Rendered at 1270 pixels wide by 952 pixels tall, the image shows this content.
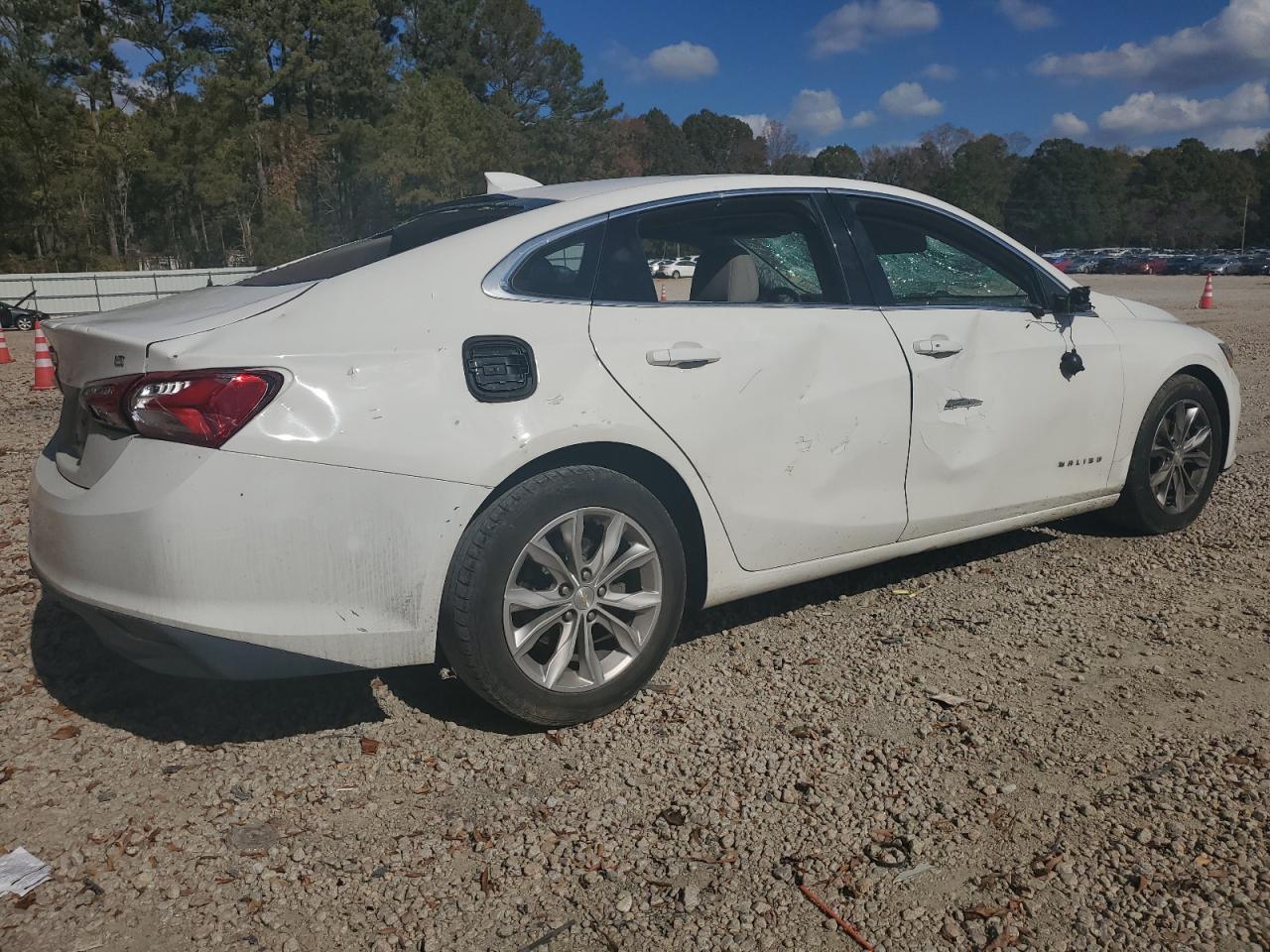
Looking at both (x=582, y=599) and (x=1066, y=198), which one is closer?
(x=582, y=599)

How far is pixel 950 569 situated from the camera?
466cm

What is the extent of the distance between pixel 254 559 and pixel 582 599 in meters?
0.92

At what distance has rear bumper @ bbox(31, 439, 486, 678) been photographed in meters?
2.60

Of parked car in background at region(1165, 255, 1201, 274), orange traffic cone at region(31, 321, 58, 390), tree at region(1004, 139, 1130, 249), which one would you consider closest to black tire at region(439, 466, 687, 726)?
orange traffic cone at region(31, 321, 58, 390)

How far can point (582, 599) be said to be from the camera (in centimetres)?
308

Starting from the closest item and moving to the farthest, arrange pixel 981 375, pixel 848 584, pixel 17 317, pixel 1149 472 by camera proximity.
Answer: pixel 981 375 → pixel 848 584 → pixel 1149 472 → pixel 17 317

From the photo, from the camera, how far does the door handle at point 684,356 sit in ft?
10.5

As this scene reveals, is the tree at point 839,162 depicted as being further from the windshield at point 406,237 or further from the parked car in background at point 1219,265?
the windshield at point 406,237

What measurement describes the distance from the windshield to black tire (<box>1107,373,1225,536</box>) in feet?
9.70

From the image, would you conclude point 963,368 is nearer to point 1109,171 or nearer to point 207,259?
point 207,259

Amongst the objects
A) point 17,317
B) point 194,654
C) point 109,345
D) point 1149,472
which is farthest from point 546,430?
point 17,317

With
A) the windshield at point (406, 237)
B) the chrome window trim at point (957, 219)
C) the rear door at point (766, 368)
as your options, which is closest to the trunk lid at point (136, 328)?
the windshield at point (406, 237)

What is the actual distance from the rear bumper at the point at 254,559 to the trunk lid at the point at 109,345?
0.11m

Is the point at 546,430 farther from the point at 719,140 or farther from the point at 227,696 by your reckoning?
the point at 719,140
